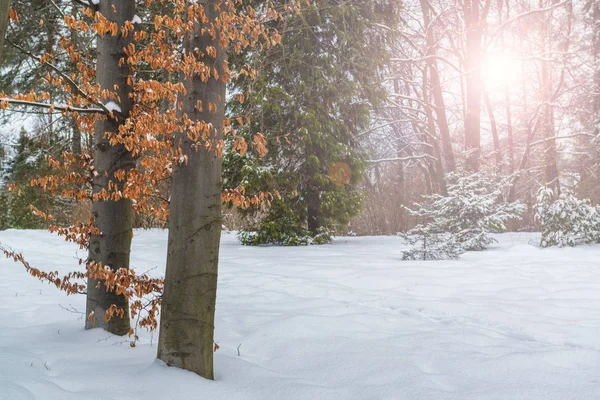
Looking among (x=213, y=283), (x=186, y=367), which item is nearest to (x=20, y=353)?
(x=186, y=367)

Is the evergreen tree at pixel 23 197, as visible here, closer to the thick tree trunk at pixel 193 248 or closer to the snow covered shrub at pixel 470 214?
the snow covered shrub at pixel 470 214

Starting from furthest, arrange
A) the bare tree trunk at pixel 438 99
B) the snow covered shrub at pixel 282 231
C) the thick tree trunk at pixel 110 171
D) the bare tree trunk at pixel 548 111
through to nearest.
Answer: the bare tree trunk at pixel 548 111 < the bare tree trunk at pixel 438 99 < the snow covered shrub at pixel 282 231 < the thick tree trunk at pixel 110 171

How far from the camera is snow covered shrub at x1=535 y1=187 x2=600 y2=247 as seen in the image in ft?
28.1

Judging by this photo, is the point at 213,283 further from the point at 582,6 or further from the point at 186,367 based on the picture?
the point at 582,6

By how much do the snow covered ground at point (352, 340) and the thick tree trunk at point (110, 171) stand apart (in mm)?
272

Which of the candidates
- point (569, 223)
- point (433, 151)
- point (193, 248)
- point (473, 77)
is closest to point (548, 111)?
point (433, 151)

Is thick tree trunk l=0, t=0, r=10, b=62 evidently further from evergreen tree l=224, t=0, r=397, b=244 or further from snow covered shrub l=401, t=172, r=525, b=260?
evergreen tree l=224, t=0, r=397, b=244

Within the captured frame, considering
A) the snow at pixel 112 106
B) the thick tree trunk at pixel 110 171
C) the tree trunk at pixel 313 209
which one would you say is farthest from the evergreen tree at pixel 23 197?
the snow at pixel 112 106

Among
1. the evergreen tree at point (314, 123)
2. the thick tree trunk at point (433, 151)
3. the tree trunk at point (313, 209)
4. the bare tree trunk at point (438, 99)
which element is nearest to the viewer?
the evergreen tree at point (314, 123)

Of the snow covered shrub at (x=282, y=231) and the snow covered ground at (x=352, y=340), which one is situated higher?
the snow covered shrub at (x=282, y=231)

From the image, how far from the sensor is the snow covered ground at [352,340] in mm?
2568

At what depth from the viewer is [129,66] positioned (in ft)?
12.1

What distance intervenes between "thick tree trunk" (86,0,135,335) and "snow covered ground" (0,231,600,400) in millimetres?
272

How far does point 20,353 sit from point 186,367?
1.26 m
